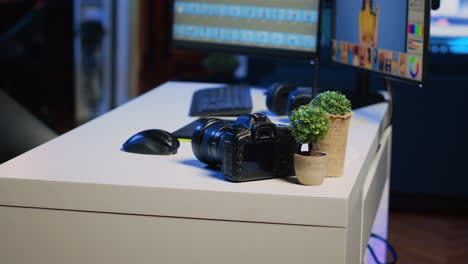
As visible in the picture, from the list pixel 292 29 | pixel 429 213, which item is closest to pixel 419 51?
pixel 292 29

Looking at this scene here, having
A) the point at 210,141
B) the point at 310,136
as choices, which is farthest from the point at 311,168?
the point at 210,141

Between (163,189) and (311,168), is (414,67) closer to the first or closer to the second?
(311,168)

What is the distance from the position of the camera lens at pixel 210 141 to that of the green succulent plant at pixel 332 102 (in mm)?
171

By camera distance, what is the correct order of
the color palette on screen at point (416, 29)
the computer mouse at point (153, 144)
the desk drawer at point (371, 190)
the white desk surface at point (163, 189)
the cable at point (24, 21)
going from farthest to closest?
1. the cable at point (24, 21)
2. the color palette on screen at point (416, 29)
3. the desk drawer at point (371, 190)
4. the computer mouse at point (153, 144)
5. the white desk surface at point (163, 189)

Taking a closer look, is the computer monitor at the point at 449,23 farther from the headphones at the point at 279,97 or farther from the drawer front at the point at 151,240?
the drawer front at the point at 151,240

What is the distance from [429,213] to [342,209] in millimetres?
2407

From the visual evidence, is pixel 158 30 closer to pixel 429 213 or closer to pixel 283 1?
pixel 429 213

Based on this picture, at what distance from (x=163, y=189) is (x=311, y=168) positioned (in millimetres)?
245

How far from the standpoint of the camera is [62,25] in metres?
5.11

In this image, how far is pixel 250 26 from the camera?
2.00 meters

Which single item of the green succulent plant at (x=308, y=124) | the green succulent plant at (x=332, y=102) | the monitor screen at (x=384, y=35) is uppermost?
the monitor screen at (x=384, y=35)

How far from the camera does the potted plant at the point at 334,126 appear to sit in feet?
4.17

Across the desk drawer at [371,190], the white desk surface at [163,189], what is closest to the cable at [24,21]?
the desk drawer at [371,190]

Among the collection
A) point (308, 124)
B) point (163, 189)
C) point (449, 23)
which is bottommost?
point (163, 189)
